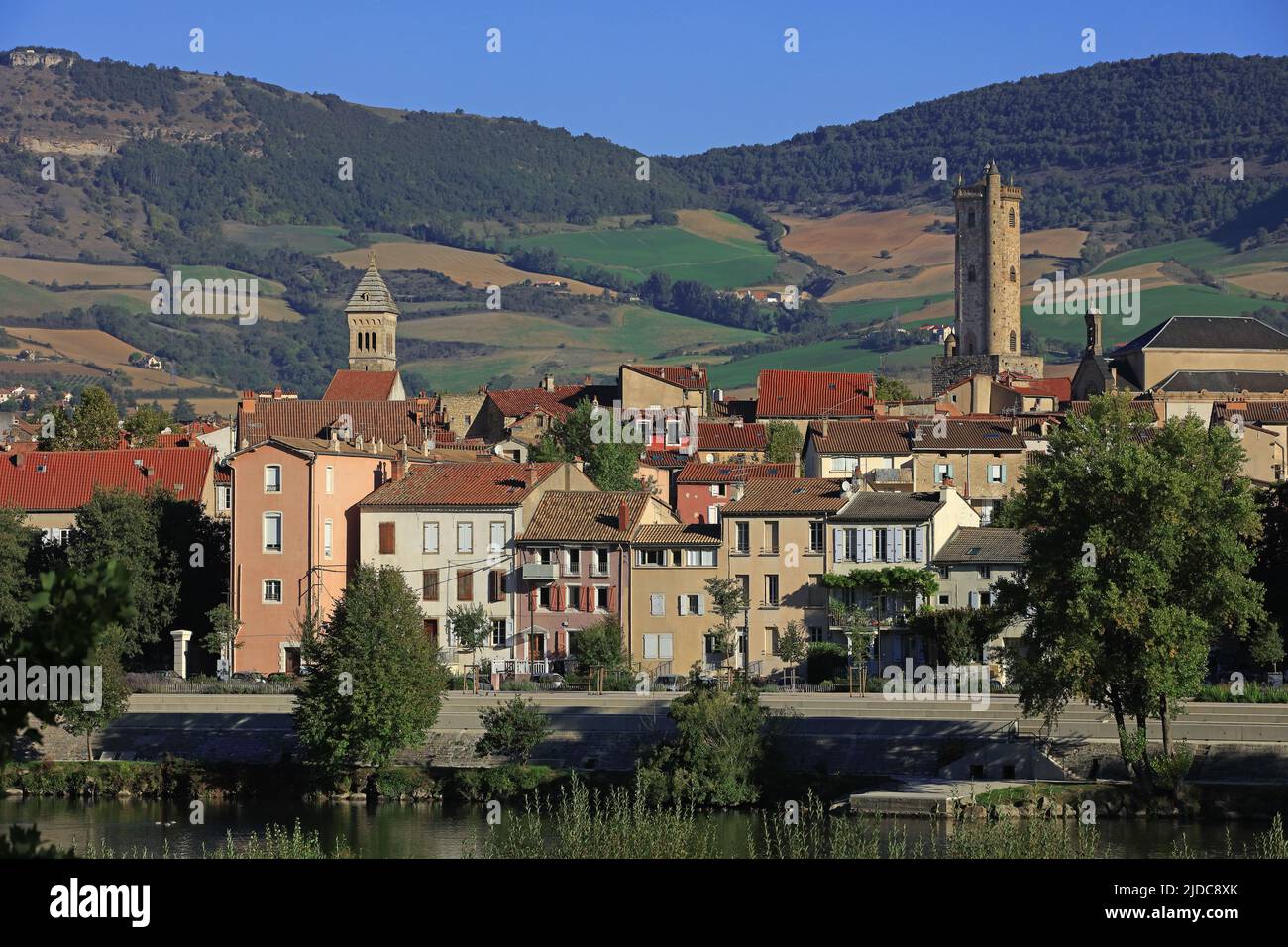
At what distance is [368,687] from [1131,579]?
54.4 ft

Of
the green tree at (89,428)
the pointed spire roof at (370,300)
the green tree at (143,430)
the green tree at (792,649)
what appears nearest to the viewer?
the green tree at (792,649)

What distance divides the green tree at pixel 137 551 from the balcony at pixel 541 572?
33.6 ft

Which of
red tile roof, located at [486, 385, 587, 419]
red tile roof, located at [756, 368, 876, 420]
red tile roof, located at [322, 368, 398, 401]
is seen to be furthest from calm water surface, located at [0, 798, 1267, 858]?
red tile roof, located at [322, 368, 398, 401]

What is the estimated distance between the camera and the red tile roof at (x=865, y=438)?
80750 mm

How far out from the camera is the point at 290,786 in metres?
48.1

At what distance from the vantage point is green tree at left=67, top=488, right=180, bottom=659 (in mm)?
60750

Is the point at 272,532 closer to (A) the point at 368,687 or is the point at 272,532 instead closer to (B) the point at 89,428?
(A) the point at 368,687

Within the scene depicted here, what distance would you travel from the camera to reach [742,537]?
5991 centimetres

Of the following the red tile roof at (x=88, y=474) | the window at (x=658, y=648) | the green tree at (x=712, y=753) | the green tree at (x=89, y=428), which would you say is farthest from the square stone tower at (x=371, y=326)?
the green tree at (x=712, y=753)

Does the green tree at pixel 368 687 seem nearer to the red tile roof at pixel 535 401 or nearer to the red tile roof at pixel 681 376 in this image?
the red tile roof at pixel 535 401

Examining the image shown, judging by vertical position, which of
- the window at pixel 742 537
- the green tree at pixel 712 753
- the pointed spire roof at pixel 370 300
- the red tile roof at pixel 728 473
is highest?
the pointed spire roof at pixel 370 300

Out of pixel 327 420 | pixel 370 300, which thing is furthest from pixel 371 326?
pixel 327 420
